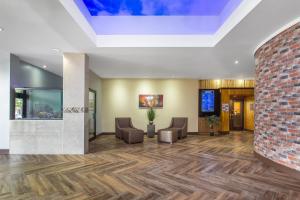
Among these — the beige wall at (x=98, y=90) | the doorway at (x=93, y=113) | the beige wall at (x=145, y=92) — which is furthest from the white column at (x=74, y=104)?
the beige wall at (x=145, y=92)

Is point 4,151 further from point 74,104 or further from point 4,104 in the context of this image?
point 74,104

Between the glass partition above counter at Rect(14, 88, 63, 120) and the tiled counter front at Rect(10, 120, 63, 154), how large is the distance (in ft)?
0.92

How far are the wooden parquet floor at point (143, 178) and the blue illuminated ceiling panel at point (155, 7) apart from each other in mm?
3595

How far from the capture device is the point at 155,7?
16.0 ft

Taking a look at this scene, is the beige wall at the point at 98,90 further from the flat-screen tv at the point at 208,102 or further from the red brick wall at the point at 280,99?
the red brick wall at the point at 280,99

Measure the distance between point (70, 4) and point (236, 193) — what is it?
4.03m

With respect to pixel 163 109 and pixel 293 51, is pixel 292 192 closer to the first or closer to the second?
pixel 293 51

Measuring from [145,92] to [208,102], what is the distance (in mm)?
3305

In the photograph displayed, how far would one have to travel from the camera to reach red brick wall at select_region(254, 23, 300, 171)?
381cm

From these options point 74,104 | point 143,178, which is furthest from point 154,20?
point 143,178

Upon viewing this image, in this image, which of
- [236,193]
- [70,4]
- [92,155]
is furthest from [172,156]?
[70,4]

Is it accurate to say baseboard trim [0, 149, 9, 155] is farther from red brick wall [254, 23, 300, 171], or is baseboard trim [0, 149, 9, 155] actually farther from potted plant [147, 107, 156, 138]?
red brick wall [254, 23, 300, 171]

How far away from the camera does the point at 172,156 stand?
5.66 metres

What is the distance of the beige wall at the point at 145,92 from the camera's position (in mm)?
10352
